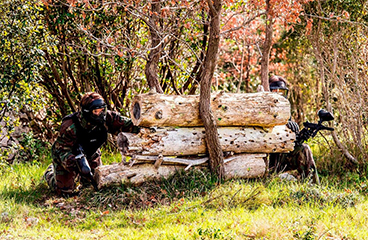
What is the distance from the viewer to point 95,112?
574 cm

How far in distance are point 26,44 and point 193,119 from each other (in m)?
2.73

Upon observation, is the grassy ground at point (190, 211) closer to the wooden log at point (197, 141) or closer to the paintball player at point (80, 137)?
the paintball player at point (80, 137)

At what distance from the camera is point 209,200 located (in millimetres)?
5398

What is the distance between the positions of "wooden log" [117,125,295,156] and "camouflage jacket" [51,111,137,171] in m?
0.24

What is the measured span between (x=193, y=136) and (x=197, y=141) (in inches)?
3.4

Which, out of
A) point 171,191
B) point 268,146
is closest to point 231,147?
point 268,146

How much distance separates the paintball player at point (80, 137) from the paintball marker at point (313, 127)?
244 centimetres

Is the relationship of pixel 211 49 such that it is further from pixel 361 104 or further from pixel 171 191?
pixel 361 104

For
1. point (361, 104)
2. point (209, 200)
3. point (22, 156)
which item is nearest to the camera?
point (209, 200)

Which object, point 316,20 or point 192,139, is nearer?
point 192,139

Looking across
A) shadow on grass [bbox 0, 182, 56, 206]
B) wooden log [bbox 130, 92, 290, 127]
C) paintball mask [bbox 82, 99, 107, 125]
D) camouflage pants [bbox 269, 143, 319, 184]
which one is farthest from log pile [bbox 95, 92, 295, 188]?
shadow on grass [bbox 0, 182, 56, 206]

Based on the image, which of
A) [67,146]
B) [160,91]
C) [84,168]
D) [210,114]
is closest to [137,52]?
[160,91]

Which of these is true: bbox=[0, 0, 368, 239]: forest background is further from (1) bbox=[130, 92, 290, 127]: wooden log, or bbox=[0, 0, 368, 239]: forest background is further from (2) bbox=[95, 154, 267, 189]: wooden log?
(1) bbox=[130, 92, 290, 127]: wooden log

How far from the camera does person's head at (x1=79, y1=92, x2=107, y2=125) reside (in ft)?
18.8
